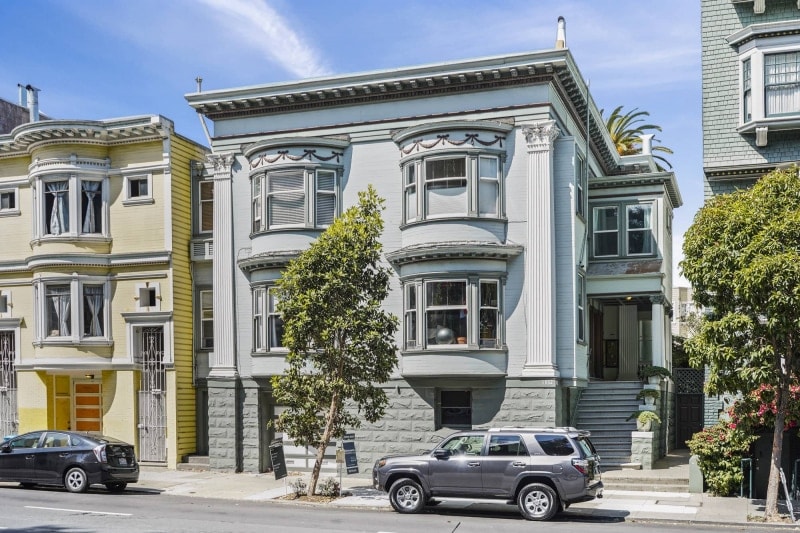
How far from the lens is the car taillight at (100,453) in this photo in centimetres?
2158

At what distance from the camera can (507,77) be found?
24.0 m

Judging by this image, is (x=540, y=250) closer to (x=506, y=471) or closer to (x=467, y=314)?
(x=467, y=314)

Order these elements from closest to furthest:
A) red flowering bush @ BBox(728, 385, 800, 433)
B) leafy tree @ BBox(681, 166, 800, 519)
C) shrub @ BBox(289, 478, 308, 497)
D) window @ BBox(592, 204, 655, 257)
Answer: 1. leafy tree @ BBox(681, 166, 800, 519)
2. red flowering bush @ BBox(728, 385, 800, 433)
3. shrub @ BBox(289, 478, 308, 497)
4. window @ BBox(592, 204, 655, 257)

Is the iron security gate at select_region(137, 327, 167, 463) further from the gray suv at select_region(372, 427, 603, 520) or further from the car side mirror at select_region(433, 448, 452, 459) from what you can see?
the car side mirror at select_region(433, 448, 452, 459)

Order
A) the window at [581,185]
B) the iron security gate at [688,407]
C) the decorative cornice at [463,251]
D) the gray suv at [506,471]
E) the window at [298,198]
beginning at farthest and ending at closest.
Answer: the iron security gate at [688,407] < the window at [581,185] < the window at [298,198] < the decorative cornice at [463,251] < the gray suv at [506,471]

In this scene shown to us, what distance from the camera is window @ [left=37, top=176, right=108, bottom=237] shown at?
28516 millimetres

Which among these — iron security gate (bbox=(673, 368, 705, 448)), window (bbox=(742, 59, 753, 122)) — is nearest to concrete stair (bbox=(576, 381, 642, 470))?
iron security gate (bbox=(673, 368, 705, 448))

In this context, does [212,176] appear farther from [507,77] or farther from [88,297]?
[507,77]

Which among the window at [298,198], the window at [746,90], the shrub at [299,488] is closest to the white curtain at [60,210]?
the window at [298,198]

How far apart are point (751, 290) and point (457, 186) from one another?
9153mm

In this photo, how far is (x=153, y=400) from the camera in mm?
28219

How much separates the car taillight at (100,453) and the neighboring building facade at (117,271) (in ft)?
20.0

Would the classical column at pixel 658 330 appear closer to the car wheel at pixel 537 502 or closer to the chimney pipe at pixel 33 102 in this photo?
the car wheel at pixel 537 502

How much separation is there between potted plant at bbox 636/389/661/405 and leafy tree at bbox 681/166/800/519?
7.24 meters
